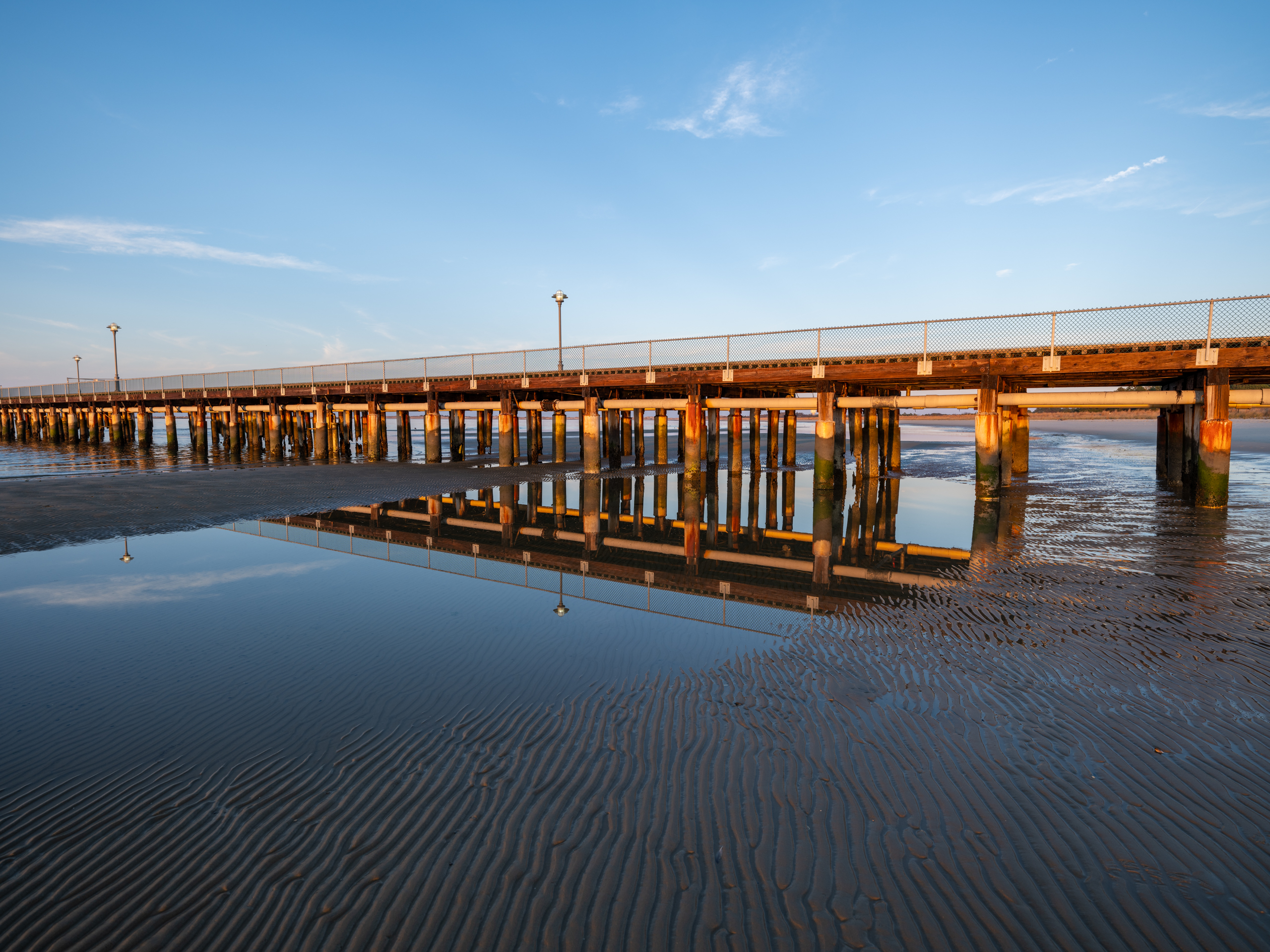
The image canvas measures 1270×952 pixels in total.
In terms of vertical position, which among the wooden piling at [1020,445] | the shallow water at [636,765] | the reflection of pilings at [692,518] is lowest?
the reflection of pilings at [692,518]

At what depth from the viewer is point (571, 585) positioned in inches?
349

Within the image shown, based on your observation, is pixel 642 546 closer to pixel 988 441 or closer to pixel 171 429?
pixel 988 441

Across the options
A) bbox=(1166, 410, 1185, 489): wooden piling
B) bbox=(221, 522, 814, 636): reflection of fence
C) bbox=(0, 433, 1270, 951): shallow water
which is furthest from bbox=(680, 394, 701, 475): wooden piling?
bbox=(1166, 410, 1185, 489): wooden piling

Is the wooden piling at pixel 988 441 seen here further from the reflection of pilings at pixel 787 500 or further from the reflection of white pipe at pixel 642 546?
the reflection of white pipe at pixel 642 546

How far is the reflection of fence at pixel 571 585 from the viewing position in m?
7.34

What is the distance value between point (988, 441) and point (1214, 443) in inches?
190

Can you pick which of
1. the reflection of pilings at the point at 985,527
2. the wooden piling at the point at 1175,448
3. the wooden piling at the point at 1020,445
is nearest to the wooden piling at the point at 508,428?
the reflection of pilings at the point at 985,527

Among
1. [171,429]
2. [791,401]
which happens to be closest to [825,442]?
[791,401]

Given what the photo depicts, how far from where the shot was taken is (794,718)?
15.6ft

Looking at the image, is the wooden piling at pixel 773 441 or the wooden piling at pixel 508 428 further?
the wooden piling at pixel 773 441

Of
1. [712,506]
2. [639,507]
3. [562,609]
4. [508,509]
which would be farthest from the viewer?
[712,506]

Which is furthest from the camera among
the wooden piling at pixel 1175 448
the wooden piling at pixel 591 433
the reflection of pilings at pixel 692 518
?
the wooden piling at pixel 591 433

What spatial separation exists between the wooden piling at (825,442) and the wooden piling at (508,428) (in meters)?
13.2

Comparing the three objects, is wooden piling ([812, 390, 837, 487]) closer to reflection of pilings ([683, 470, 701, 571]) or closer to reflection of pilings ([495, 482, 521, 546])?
reflection of pilings ([683, 470, 701, 571])
